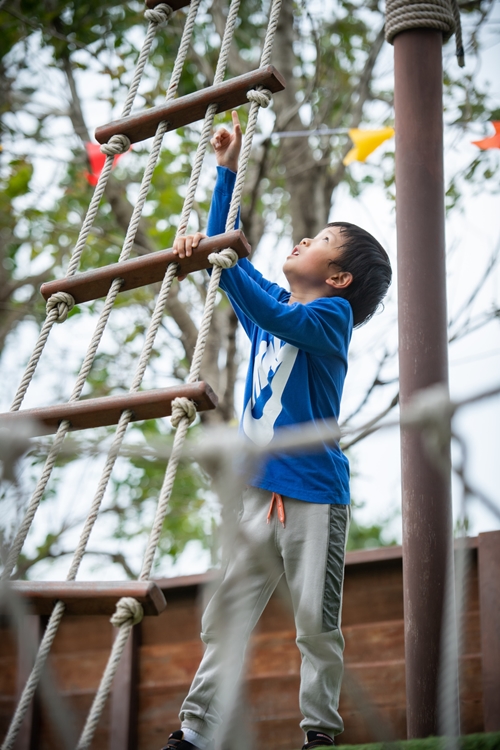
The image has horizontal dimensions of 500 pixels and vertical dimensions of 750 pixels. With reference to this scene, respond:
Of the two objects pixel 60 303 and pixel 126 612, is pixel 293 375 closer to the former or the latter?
pixel 60 303

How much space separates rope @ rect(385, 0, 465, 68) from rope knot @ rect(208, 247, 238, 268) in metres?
0.96

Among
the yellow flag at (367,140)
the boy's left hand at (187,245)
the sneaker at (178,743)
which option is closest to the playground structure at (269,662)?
the sneaker at (178,743)

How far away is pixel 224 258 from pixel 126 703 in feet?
5.21

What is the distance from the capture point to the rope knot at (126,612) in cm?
139


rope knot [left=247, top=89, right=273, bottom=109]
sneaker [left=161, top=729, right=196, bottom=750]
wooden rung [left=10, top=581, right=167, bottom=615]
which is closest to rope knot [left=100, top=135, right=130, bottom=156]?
rope knot [left=247, top=89, right=273, bottom=109]

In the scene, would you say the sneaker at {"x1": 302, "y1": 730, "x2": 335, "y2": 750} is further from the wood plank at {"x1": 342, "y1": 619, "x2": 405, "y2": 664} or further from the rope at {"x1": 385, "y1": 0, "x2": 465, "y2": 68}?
the rope at {"x1": 385, "y1": 0, "x2": 465, "y2": 68}

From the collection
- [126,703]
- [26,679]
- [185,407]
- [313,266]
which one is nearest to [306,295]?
[313,266]

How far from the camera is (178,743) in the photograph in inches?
66.6

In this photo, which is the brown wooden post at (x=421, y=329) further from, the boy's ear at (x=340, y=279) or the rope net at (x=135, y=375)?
the rope net at (x=135, y=375)

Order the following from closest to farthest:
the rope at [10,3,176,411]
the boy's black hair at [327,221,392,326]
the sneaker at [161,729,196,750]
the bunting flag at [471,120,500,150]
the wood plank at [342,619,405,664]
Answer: the sneaker at [161,729,196,750]
the rope at [10,3,176,411]
the boy's black hair at [327,221,392,326]
the wood plank at [342,619,405,664]
the bunting flag at [471,120,500,150]

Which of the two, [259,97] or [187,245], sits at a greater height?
[259,97]

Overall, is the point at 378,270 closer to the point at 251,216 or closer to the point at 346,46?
the point at 251,216

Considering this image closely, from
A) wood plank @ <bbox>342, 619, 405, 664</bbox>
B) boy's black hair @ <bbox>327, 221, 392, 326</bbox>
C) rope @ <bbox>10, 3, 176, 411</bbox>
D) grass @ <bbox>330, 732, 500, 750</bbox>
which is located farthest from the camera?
wood plank @ <bbox>342, 619, 405, 664</bbox>

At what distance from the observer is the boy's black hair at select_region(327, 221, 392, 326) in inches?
82.8
